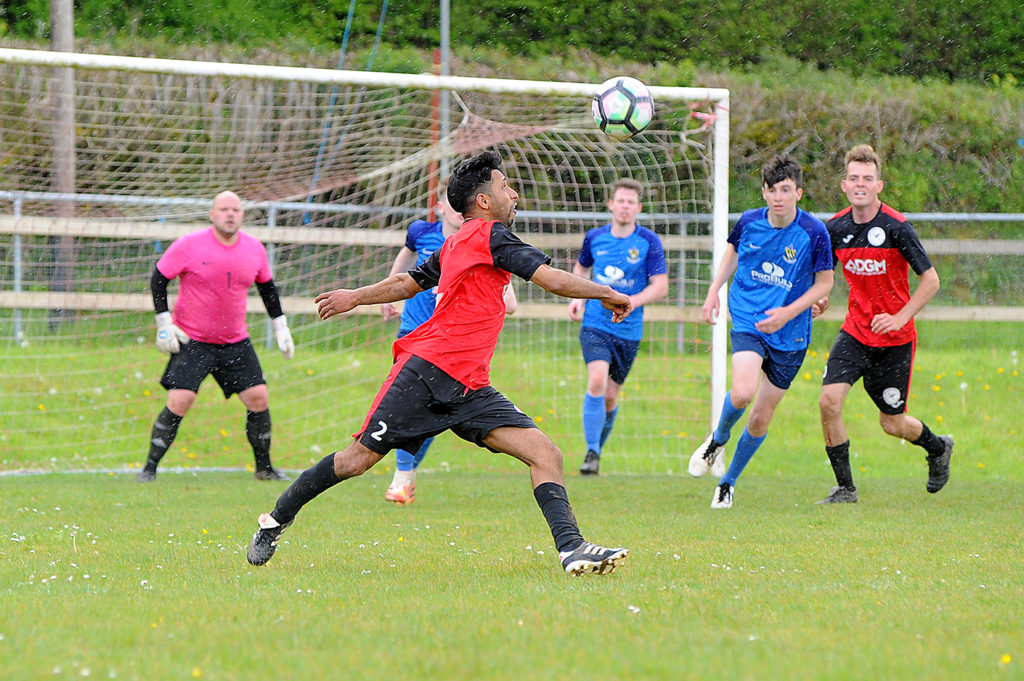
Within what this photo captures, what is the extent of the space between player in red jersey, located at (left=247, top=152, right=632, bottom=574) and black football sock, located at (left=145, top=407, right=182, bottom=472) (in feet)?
13.5

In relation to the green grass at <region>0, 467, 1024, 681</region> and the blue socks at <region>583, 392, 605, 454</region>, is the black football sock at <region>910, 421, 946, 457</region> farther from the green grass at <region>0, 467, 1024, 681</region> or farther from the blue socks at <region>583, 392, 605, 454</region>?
the blue socks at <region>583, 392, 605, 454</region>

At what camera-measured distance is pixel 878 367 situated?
7.81m

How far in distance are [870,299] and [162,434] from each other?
5228 millimetres

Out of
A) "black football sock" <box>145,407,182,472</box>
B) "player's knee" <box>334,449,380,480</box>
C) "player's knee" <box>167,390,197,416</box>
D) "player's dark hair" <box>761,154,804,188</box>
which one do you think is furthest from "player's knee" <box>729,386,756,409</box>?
"black football sock" <box>145,407,182,472</box>

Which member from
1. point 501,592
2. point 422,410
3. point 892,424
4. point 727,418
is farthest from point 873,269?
Result: point 501,592

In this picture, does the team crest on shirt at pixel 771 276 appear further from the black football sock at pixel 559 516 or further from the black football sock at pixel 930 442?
the black football sock at pixel 559 516

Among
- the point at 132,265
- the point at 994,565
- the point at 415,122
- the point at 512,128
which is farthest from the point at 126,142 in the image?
the point at 994,565

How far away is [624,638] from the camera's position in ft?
12.2

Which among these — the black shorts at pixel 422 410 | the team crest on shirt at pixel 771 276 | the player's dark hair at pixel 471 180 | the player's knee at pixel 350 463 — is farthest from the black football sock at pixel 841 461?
the player's knee at pixel 350 463

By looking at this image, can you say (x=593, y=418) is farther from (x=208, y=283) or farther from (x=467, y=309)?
(x=467, y=309)

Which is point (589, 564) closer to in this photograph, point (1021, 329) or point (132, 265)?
point (132, 265)

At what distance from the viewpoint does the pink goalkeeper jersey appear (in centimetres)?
886

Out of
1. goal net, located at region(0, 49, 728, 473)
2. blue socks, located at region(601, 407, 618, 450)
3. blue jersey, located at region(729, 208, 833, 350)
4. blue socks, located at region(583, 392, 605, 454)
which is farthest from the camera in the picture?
goal net, located at region(0, 49, 728, 473)

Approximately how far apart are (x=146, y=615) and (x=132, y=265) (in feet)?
25.8
